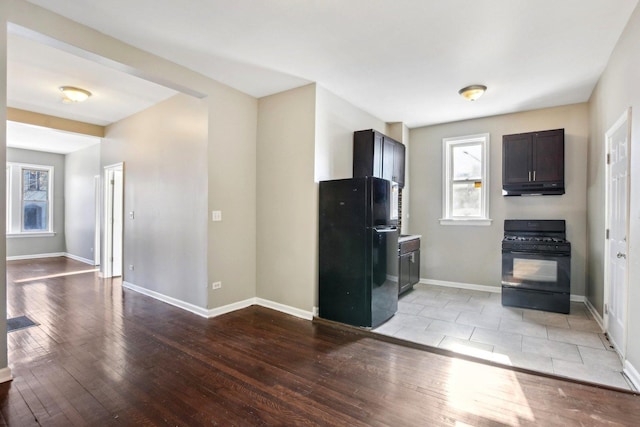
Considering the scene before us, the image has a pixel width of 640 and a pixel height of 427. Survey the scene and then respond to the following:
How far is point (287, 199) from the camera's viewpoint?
396cm

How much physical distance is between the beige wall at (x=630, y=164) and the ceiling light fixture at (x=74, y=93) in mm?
5760

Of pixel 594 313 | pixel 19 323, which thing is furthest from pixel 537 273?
pixel 19 323

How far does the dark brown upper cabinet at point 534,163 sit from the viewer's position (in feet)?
14.0

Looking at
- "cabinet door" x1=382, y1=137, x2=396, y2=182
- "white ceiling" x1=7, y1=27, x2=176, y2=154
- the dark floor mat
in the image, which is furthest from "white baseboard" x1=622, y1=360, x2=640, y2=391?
the dark floor mat

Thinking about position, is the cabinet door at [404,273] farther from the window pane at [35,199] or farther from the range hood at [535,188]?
the window pane at [35,199]

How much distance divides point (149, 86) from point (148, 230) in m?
2.09

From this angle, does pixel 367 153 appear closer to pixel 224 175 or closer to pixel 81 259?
pixel 224 175

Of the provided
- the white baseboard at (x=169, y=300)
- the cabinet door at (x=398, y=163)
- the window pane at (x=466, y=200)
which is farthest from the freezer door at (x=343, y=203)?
the window pane at (x=466, y=200)

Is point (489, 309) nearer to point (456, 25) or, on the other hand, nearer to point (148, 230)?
point (456, 25)

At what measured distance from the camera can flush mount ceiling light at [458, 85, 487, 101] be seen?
3.78 m

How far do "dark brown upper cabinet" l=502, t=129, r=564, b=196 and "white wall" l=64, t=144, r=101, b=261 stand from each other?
328 inches

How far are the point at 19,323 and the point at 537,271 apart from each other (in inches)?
248

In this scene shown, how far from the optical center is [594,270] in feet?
12.6

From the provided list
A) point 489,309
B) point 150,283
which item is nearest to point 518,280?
point 489,309
